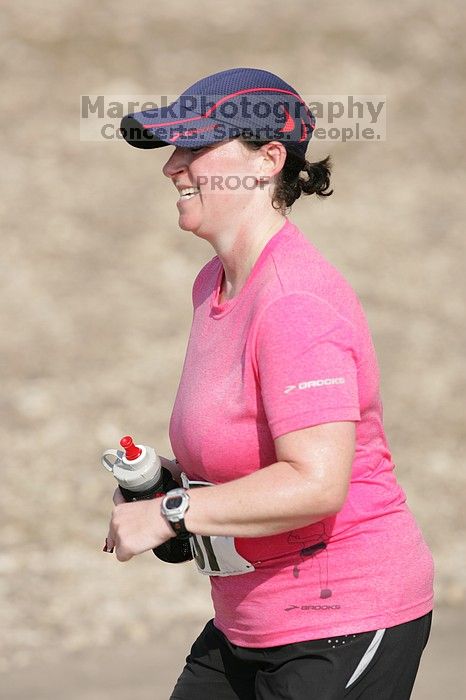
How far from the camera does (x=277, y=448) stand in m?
2.12

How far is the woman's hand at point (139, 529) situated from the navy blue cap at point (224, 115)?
28.8 inches

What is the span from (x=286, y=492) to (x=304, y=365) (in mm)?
229

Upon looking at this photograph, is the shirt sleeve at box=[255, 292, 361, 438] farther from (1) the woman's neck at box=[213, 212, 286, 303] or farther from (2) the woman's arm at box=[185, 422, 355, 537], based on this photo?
(1) the woman's neck at box=[213, 212, 286, 303]

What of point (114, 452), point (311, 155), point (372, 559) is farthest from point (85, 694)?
point (311, 155)

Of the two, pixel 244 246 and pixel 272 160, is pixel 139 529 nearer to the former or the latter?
pixel 244 246

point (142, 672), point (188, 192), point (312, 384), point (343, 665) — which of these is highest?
point (188, 192)

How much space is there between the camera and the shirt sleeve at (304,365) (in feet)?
6.86

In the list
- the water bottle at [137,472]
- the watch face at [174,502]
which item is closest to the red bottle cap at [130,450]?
the water bottle at [137,472]

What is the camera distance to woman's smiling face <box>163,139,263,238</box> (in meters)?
2.40

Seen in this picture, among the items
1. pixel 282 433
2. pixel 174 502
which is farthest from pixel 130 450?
pixel 282 433

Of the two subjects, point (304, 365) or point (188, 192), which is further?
point (188, 192)

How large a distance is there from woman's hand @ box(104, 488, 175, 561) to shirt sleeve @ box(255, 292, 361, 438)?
27cm

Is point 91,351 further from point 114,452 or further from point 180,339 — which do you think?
point 114,452

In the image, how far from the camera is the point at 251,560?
2373 millimetres
